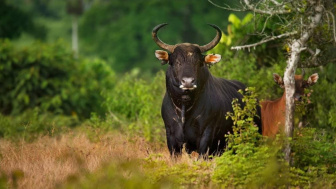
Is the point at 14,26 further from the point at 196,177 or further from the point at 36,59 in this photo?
the point at 196,177

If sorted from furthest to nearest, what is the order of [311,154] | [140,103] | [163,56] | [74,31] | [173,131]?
1. [74,31]
2. [140,103]
3. [163,56]
4. [173,131]
5. [311,154]

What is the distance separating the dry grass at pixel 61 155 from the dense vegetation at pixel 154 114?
30 centimetres

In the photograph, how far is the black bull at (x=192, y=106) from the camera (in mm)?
11914

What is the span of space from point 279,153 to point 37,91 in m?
13.8

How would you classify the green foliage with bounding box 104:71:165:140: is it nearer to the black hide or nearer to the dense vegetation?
the dense vegetation

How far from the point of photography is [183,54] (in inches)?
471

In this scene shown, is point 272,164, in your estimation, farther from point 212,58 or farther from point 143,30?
point 143,30

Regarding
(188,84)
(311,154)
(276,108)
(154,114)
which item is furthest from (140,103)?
(311,154)

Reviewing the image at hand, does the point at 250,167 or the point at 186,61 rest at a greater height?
the point at 186,61

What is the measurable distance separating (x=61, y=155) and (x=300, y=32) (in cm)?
424

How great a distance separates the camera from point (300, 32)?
12.2 metres

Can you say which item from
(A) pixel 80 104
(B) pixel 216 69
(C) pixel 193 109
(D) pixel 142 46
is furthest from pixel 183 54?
(D) pixel 142 46

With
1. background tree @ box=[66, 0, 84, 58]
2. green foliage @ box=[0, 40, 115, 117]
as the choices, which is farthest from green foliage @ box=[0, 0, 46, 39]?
background tree @ box=[66, 0, 84, 58]

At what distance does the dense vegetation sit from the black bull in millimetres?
498
